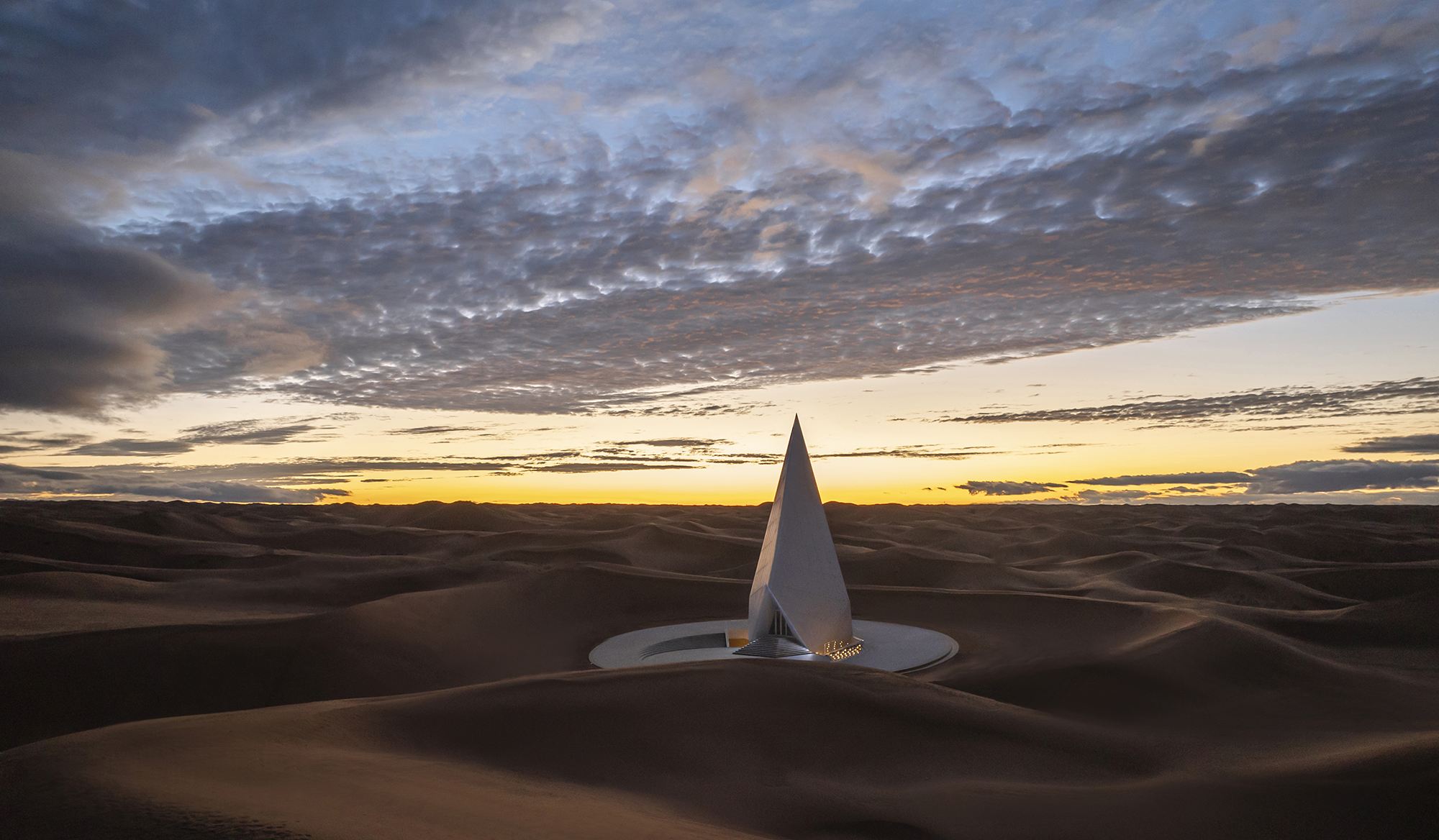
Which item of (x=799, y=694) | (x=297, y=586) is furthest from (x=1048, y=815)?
(x=297, y=586)

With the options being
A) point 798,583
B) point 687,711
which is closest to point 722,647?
point 798,583

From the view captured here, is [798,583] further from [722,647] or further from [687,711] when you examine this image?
[687,711]

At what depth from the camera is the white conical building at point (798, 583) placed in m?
12.7

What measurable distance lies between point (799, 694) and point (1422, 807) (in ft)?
17.4

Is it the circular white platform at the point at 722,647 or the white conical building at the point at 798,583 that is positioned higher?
the white conical building at the point at 798,583

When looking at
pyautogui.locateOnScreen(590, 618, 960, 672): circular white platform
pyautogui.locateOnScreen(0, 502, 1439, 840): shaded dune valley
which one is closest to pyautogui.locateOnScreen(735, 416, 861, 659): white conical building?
pyautogui.locateOnScreen(590, 618, 960, 672): circular white platform

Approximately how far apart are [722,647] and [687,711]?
7055 millimetres

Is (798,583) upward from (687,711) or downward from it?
upward

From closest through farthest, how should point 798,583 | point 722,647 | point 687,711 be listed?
point 687,711 → point 798,583 → point 722,647

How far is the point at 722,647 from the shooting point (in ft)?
47.5

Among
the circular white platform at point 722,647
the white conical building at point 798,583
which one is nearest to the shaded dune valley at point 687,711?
the circular white platform at point 722,647

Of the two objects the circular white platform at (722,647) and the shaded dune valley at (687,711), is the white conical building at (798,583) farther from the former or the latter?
the shaded dune valley at (687,711)

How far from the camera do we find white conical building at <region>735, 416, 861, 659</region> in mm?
12656

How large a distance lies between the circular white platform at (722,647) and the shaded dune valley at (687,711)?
0.57 m
